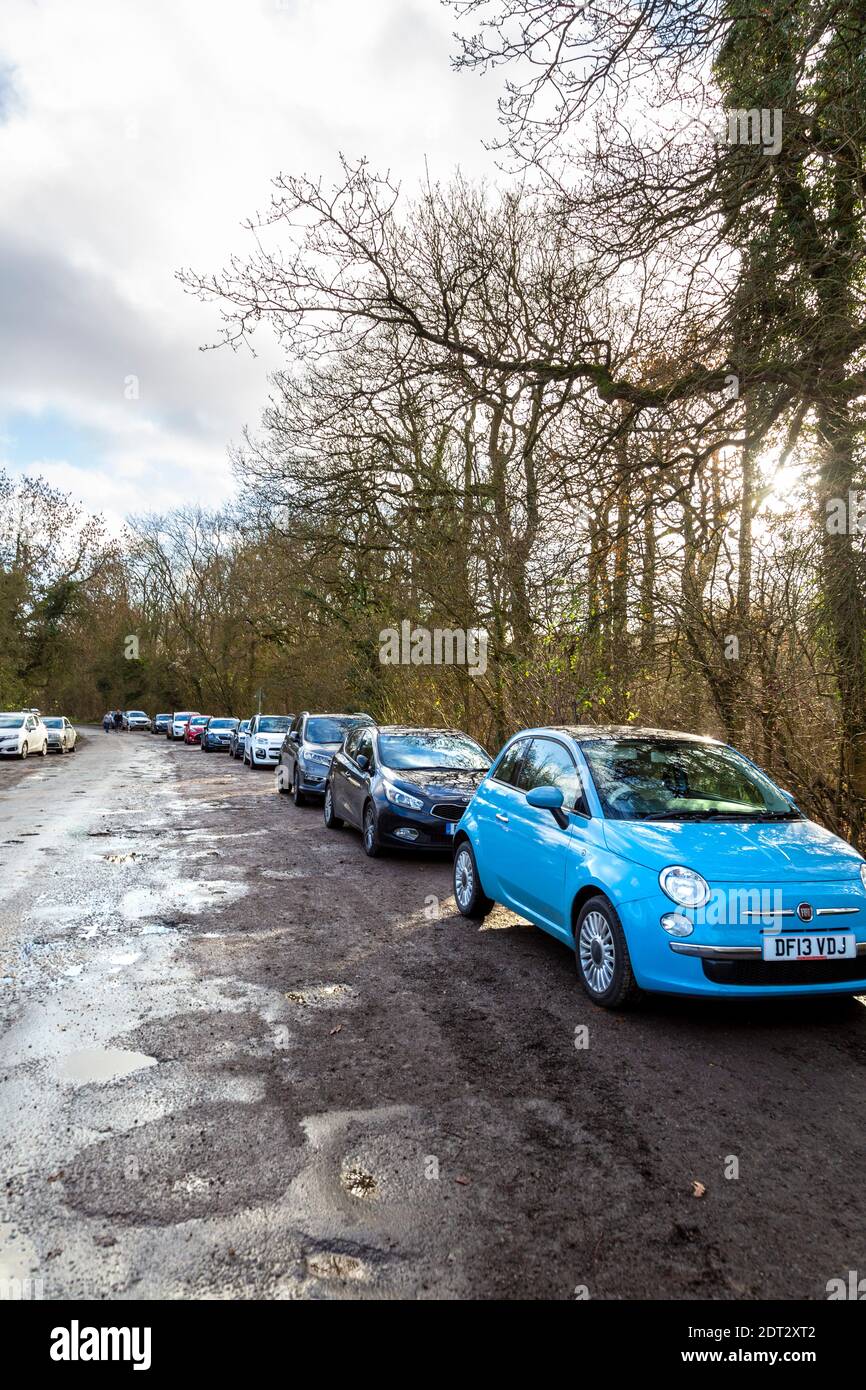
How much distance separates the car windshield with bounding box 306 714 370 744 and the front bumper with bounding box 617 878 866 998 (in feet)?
43.1

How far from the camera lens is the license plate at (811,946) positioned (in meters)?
4.40

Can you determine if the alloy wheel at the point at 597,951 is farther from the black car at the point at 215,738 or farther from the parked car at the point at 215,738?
the parked car at the point at 215,738

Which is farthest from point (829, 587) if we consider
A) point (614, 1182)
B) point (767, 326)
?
point (614, 1182)

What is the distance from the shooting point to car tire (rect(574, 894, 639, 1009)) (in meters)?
4.73

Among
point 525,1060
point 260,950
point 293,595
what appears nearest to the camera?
point 525,1060

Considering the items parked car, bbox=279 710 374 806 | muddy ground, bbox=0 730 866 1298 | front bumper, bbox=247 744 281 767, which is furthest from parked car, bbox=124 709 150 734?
muddy ground, bbox=0 730 866 1298

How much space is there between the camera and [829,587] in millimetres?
8359

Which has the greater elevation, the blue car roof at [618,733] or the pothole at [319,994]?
the blue car roof at [618,733]

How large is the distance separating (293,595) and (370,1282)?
24.5m

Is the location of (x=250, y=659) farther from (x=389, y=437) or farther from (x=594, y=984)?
(x=594, y=984)

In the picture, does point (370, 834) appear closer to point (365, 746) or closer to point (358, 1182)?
point (365, 746)

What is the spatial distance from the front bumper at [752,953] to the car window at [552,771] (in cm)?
123

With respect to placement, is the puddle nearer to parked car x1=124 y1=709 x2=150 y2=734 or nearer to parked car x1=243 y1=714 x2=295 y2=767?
parked car x1=243 y1=714 x2=295 y2=767

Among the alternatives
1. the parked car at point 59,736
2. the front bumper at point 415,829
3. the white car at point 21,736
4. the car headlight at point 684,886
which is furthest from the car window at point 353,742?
the parked car at point 59,736
